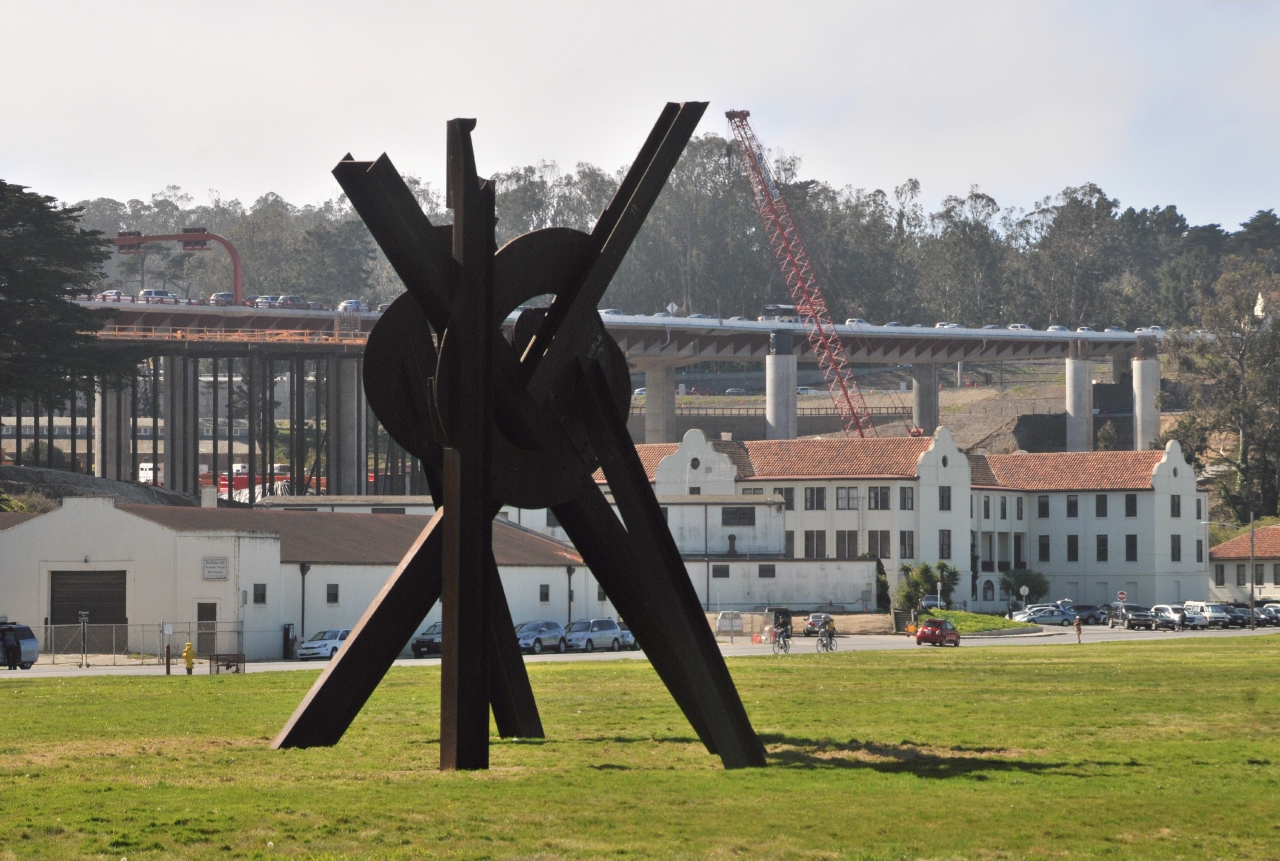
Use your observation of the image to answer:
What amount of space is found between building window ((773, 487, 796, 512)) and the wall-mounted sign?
45984 mm

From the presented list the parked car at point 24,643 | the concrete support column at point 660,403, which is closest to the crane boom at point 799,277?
the concrete support column at point 660,403

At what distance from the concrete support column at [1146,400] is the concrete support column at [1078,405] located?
448cm

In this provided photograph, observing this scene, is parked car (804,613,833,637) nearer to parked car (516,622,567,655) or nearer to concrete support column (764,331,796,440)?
parked car (516,622,567,655)

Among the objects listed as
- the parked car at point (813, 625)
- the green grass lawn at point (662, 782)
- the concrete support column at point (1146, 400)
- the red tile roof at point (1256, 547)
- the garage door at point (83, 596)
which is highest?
the concrete support column at point (1146, 400)

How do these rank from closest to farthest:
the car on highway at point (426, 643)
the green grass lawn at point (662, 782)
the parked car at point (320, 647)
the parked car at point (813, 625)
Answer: the green grass lawn at point (662, 782) → the parked car at point (320, 647) → the car on highway at point (426, 643) → the parked car at point (813, 625)

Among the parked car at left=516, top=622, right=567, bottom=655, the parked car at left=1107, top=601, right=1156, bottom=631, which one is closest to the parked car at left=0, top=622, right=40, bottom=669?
the parked car at left=516, top=622, right=567, bottom=655

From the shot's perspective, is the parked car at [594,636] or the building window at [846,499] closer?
the parked car at [594,636]

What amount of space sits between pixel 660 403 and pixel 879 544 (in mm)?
57275

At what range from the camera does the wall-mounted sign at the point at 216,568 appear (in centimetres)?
5978

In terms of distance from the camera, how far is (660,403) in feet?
504

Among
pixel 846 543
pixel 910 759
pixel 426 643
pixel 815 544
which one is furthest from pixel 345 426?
pixel 910 759

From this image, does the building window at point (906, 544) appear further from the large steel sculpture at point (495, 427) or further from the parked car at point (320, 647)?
the large steel sculpture at point (495, 427)

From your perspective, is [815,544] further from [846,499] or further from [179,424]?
[179,424]

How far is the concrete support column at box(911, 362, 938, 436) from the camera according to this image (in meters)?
168
